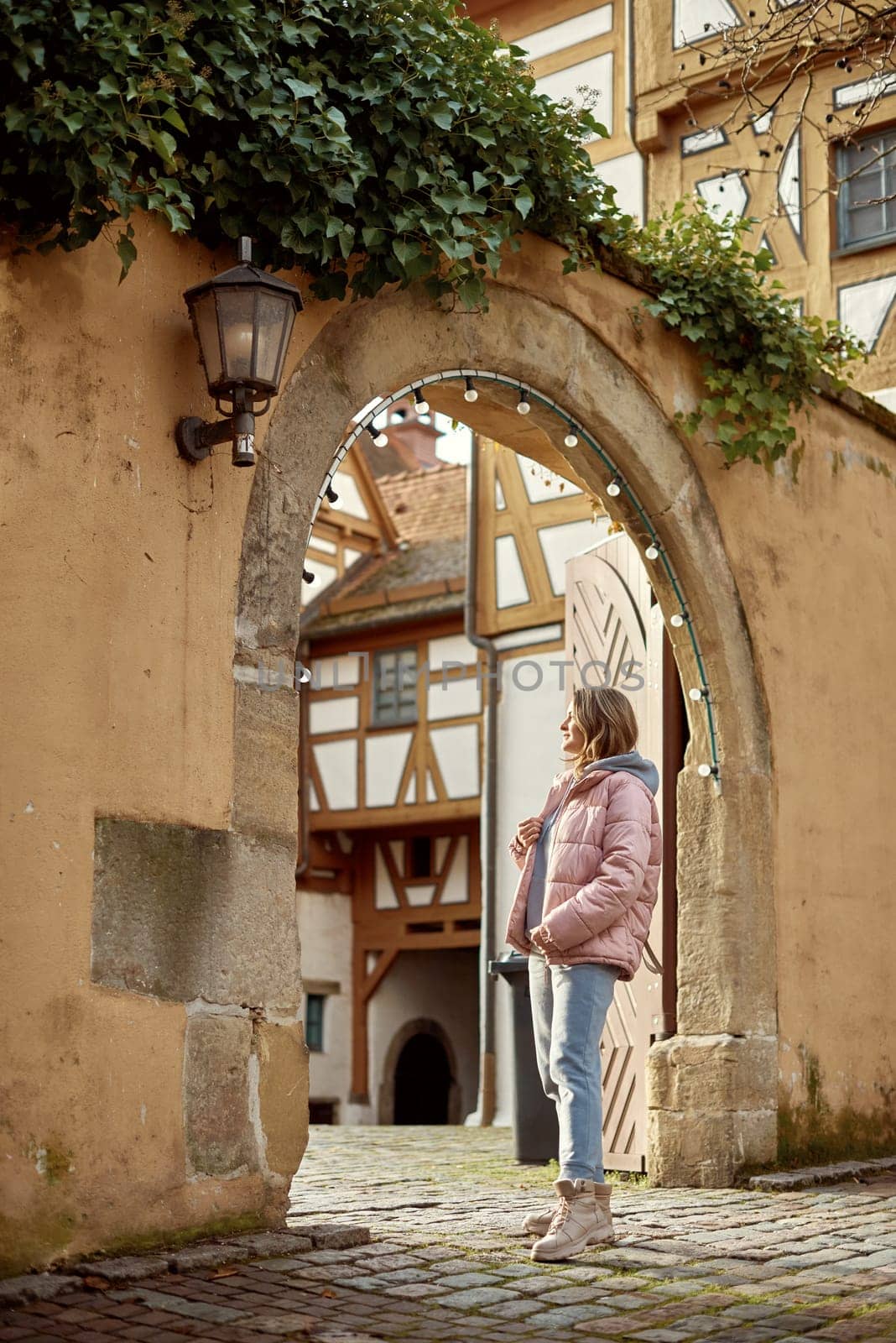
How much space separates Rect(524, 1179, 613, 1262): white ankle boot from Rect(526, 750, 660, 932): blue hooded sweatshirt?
0.77 metres

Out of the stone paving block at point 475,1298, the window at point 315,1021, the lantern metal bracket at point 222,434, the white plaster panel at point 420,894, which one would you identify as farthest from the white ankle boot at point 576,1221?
the window at point 315,1021

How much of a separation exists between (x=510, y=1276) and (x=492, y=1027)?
10770mm

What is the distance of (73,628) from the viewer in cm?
442

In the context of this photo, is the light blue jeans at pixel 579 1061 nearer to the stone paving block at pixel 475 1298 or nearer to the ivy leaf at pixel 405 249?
the stone paving block at pixel 475 1298

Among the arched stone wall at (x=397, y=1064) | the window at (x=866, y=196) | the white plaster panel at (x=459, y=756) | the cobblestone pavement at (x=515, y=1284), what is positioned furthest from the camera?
the arched stone wall at (x=397, y=1064)

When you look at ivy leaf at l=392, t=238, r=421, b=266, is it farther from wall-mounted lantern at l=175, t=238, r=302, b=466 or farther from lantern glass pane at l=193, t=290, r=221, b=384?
lantern glass pane at l=193, t=290, r=221, b=384

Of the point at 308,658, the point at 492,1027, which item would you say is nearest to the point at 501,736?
the point at 492,1027

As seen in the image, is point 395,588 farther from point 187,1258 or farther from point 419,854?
point 187,1258

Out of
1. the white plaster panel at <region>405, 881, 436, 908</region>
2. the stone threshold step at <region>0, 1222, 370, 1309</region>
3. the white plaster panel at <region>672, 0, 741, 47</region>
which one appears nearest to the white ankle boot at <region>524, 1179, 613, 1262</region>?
the stone threshold step at <region>0, 1222, 370, 1309</region>

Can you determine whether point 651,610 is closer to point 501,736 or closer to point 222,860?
point 222,860

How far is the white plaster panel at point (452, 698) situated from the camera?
1938 cm

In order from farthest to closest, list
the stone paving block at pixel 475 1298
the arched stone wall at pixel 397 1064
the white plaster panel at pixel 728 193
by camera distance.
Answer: the arched stone wall at pixel 397 1064, the white plaster panel at pixel 728 193, the stone paving block at pixel 475 1298

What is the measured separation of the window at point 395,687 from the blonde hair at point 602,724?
14864 mm

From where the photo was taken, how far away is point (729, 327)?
6.91m
